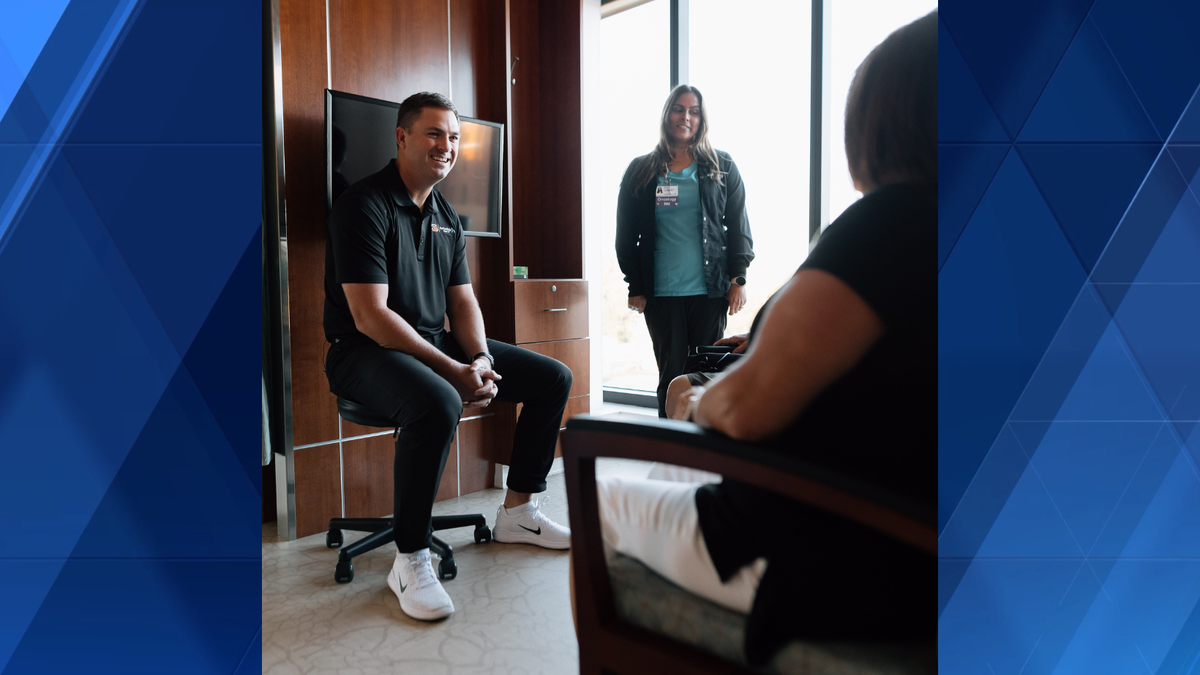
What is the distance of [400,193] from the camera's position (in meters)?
1.56

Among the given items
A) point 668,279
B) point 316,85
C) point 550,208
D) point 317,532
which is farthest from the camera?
point 550,208

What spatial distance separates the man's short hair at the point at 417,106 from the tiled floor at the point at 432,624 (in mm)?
1130

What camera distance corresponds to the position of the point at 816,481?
1.33ft

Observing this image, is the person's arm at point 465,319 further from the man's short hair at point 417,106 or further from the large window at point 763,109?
the large window at point 763,109

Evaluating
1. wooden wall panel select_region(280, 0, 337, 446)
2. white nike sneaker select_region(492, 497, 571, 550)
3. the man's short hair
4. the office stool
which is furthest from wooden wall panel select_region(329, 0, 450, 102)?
white nike sneaker select_region(492, 497, 571, 550)

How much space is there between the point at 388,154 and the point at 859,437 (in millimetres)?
1803

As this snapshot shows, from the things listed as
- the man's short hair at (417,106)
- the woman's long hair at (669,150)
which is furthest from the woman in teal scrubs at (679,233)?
the man's short hair at (417,106)

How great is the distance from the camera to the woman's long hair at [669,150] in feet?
2.22

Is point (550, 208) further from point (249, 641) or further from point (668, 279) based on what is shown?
point (249, 641)

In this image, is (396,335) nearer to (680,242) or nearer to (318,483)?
(318,483)

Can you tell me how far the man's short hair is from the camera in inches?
61.0

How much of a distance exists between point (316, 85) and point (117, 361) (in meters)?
1.57

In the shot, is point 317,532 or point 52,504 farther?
point 317,532

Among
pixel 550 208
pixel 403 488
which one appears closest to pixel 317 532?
pixel 403 488
